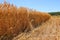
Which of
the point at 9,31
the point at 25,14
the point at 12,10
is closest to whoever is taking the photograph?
the point at 9,31

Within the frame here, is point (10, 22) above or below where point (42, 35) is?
above

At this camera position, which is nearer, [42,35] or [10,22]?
[10,22]

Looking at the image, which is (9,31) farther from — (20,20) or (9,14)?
(20,20)

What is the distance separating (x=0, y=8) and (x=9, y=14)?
0.38m

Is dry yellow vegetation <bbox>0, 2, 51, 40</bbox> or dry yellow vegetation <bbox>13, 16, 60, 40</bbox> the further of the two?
dry yellow vegetation <bbox>13, 16, 60, 40</bbox>

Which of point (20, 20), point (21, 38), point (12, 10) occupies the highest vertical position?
point (12, 10)

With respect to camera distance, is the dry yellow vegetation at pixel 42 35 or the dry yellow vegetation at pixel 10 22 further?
the dry yellow vegetation at pixel 42 35

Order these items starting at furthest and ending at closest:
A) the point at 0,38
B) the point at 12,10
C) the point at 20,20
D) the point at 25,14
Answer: the point at 25,14
the point at 20,20
the point at 12,10
the point at 0,38

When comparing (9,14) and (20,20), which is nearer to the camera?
(9,14)

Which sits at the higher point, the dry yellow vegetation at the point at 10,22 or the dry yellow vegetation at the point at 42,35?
the dry yellow vegetation at the point at 10,22

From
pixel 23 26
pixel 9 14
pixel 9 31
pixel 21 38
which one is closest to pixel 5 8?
pixel 9 14

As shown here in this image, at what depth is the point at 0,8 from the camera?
15.0 feet

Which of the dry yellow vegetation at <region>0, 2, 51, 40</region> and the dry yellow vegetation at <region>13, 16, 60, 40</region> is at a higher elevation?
the dry yellow vegetation at <region>0, 2, 51, 40</region>

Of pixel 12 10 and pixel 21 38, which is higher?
pixel 12 10
